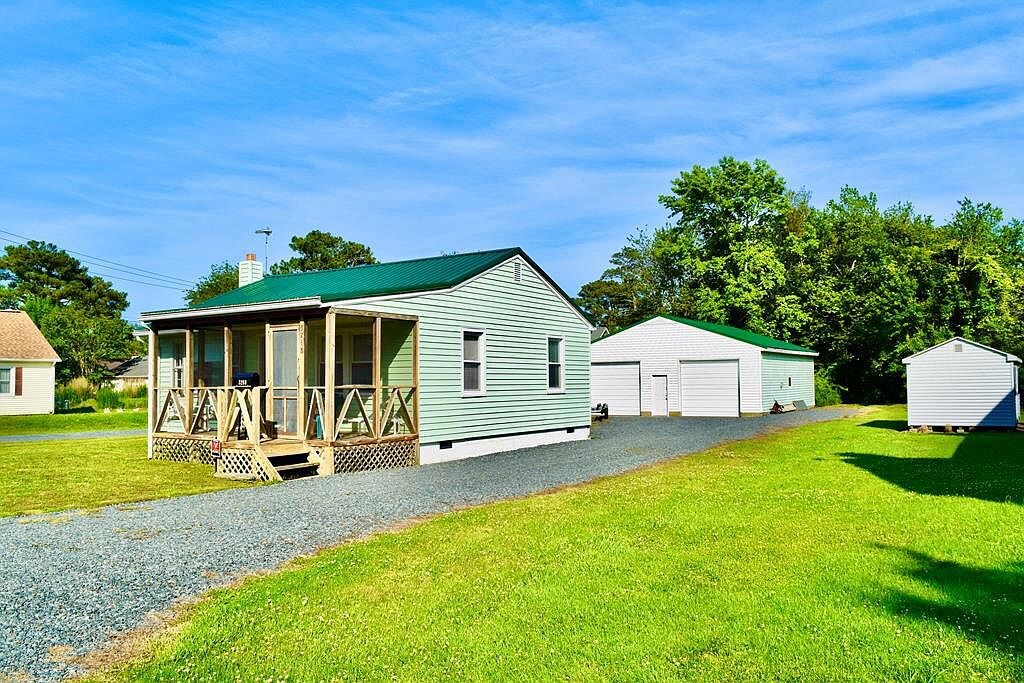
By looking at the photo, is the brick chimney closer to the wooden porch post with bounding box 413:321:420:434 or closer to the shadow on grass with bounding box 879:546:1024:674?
the wooden porch post with bounding box 413:321:420:434

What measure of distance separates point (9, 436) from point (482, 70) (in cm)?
1823

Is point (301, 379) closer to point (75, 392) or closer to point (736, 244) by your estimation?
point (75, 392)

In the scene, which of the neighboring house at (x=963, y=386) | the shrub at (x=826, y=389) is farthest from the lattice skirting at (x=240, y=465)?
the shrub at (x=826, y=389)

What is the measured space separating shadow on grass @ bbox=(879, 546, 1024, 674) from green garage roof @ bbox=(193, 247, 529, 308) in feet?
35.7

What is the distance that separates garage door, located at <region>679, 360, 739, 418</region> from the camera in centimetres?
3055

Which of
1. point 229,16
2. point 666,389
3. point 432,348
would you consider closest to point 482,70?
point 229,16

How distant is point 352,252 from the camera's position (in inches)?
2215

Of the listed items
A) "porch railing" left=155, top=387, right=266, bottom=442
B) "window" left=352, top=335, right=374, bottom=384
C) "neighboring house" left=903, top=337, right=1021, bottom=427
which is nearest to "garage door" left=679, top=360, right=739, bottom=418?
"neighboring house" left=903, top=337, right=1021, bottom=427

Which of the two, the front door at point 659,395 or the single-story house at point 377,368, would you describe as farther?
the front door at point 659,395

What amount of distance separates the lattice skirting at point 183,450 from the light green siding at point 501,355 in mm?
4692

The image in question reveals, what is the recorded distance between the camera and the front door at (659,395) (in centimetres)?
3170

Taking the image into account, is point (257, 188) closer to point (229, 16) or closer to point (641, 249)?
point (229, 16)

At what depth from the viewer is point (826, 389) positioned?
133ft

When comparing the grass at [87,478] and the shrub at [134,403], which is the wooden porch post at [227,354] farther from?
the shrub at [134,403]
